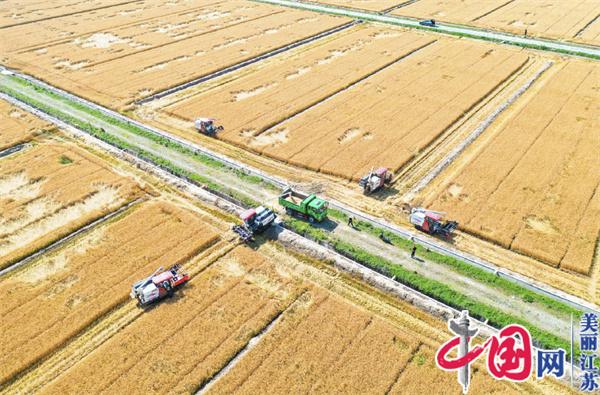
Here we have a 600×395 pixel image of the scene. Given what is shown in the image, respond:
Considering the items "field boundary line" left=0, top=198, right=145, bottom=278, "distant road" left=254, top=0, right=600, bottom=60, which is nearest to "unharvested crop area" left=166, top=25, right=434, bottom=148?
"distant road" left=254, top=0, right=600, bottom=60

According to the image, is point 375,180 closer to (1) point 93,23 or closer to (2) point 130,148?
(2) point 130,148

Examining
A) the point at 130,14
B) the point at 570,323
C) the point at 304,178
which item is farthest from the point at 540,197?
the point at 130,14

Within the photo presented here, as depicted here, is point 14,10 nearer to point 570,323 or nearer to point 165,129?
point 165,129

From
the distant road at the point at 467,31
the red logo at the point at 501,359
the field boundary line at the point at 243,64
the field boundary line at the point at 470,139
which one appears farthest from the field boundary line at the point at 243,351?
the distant road at the point at 467,31

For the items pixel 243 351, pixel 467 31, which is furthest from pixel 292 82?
pixel 243 351

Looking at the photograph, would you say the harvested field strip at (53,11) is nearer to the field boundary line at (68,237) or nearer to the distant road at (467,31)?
the distant road at (467,31)

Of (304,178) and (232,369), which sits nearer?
(232,369)

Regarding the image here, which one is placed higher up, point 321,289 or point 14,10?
point 14,10
